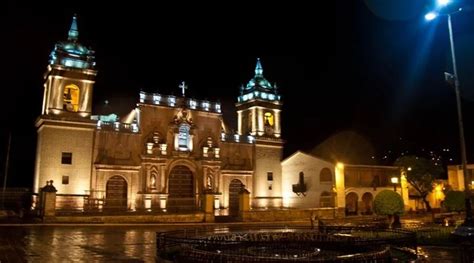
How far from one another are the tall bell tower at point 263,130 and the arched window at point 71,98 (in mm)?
21450

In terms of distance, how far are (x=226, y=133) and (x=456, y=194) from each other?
2736 cm

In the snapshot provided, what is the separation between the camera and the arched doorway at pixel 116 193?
4081 cm

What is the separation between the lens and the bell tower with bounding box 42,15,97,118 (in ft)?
131

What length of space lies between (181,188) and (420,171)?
Result: 2545 centimetres

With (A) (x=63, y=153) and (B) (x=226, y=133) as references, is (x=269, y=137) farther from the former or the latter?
(A) (x=63, y=153)

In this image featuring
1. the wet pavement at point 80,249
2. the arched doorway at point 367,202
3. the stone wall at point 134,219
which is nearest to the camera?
the wet pavement at point 80,249

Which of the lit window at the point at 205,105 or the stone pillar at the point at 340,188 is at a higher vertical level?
the lit window at the point at 205,105

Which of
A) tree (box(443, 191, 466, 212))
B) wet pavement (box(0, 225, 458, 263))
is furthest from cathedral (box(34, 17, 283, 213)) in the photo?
wet pavement (box(0, 225, 458, 263))

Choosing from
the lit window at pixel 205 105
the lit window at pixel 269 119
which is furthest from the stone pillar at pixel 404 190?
the lit window at pixel 205 105

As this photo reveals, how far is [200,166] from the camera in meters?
46.4

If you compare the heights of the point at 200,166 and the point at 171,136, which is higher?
the point at 171,136

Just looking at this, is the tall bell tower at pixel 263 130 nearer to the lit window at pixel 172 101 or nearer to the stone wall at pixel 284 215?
the stone wall at pixel 284 215

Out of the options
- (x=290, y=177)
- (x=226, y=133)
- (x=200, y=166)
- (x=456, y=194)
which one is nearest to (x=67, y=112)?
(x=200, y=166)

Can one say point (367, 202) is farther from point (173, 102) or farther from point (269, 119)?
point (173, 102)
